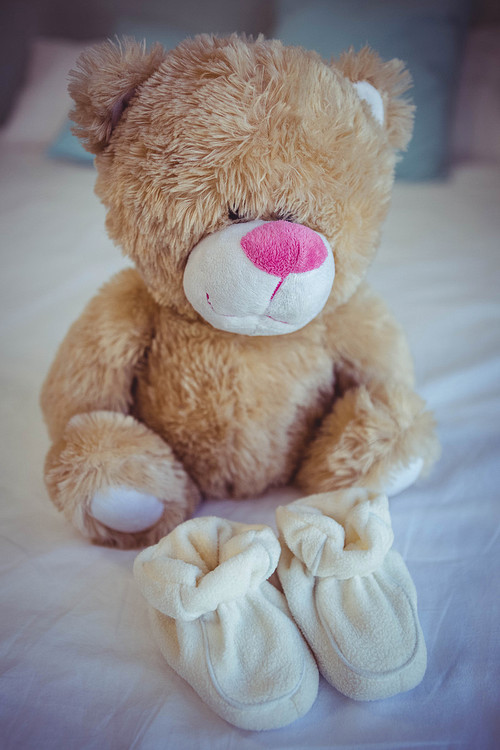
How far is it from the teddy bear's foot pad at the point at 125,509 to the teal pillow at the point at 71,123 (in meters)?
1.09

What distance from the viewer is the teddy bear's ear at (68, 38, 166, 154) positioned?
48 cm

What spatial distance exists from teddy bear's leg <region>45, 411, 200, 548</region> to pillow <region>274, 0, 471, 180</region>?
3.82 ft

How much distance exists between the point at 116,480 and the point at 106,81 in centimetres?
37

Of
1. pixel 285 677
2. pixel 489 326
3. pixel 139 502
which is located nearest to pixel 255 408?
pixel 139 502

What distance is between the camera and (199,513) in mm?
629

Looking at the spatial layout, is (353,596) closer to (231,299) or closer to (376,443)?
(376,443)

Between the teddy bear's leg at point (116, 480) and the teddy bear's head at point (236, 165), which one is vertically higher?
the teddy bear's head at point (236, 165)

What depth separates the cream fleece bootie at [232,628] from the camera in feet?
1.34

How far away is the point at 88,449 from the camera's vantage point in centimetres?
56

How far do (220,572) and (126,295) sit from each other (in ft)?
1.09

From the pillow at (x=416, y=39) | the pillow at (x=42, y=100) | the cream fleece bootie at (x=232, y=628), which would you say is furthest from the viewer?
the pillow at (x=42, y=100)

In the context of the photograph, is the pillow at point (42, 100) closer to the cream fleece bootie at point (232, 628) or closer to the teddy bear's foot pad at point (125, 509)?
the teddy bear's foot pad at point (125, 509)

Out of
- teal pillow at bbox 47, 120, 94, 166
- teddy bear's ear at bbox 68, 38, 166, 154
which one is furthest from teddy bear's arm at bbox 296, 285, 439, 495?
teal pillow at bbox 47, 120, 94, 166

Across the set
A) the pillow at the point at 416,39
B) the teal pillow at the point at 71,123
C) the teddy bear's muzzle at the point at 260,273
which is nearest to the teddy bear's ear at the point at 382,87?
the teddy bear's muzzle at the point at 260,273
